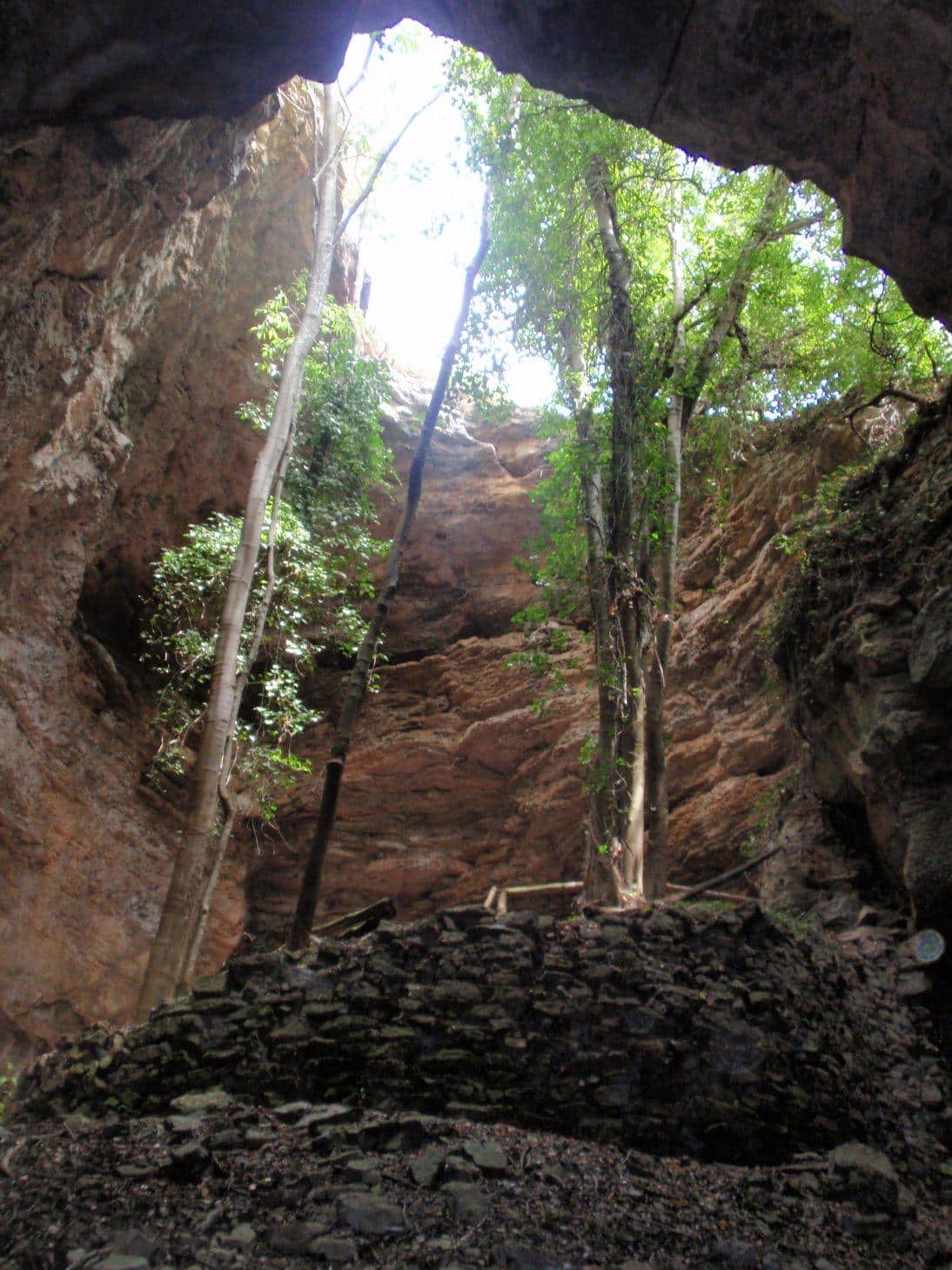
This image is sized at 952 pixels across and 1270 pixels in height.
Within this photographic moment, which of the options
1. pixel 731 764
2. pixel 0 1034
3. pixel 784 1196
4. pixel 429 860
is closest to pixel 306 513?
pixel 429 860

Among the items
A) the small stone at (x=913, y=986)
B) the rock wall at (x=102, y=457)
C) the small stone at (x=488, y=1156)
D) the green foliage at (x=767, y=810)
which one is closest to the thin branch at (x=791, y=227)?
the rock wall at (x=102, y=457)

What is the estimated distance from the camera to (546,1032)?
488cm

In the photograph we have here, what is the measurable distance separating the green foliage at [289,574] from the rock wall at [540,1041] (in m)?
4.00

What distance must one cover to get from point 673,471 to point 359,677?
4.14 m

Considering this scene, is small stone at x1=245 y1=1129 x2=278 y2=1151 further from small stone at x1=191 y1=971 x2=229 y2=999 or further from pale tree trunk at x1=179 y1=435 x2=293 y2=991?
pale tree trunk at x1=179 y1=435 x2=293 y2=991

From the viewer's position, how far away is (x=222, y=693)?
7344 millimetres

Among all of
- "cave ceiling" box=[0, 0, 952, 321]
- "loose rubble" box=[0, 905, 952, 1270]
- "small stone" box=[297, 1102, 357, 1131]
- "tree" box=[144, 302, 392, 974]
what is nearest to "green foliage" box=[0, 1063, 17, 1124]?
"tree" box=[144, 302, 392, 974]

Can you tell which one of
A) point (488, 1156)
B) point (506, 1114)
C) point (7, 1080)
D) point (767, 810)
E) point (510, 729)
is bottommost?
point (7, 1080)

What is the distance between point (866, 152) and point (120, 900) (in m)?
11.2

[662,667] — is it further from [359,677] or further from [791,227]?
[791,227]

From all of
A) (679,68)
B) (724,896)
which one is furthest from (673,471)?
(679,68)

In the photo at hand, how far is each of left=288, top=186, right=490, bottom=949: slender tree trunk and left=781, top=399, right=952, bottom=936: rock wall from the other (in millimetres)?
4260

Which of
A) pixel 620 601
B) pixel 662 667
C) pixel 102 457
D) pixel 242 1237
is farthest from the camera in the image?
pixel 102 457

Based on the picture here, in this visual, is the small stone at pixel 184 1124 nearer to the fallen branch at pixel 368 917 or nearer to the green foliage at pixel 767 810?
the fallen branch at pixel 368 917
